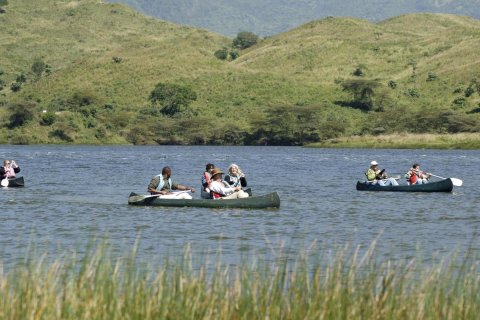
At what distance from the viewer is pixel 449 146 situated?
119 meters

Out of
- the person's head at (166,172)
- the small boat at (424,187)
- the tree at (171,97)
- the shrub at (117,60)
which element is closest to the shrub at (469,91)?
the tree at (171,97)

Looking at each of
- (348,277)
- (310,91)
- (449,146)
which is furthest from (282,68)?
(348,277)

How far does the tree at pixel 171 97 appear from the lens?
155125mm

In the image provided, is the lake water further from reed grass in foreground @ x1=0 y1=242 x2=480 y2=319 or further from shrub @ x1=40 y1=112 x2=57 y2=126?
shrub @ x1=40 y1=112 x2=57 y2=126

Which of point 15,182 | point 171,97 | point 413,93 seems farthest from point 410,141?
point 15,182

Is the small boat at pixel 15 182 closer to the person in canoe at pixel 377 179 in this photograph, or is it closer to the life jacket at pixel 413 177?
the person in canoe at pixel 377 179

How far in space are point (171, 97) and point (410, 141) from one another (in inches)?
1801

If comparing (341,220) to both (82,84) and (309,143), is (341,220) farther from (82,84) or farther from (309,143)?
(82,84)

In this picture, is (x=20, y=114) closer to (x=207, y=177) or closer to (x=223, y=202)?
(x=207, y=177)

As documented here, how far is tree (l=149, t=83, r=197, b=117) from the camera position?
155125 millimetres

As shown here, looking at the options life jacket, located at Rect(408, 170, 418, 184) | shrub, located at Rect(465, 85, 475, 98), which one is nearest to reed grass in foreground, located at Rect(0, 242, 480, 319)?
life jacket, located at Rect(408, 170, 418, 184)

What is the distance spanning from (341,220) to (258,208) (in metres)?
3.27

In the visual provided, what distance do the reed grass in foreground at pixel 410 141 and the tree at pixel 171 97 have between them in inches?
1153

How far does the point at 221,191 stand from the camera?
34.1 metres
